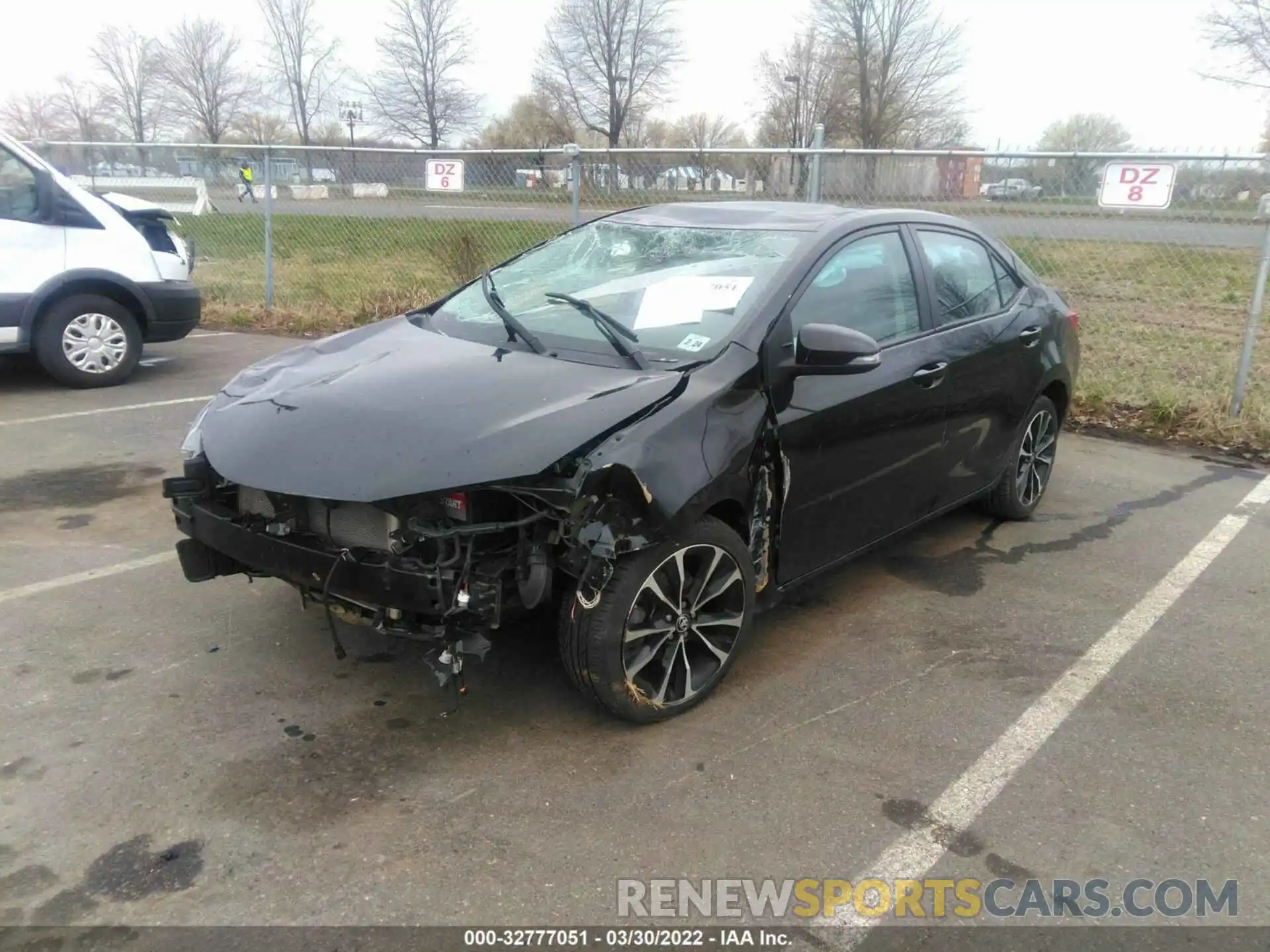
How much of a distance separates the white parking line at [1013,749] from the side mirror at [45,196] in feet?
24.6

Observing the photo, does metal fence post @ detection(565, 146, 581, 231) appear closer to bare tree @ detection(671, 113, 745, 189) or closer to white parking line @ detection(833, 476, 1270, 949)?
white parking line @ detection(833, 476, 1270, 949)

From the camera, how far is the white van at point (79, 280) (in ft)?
23.0

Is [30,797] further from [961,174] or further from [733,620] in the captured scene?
[961,174]

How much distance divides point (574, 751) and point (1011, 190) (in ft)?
20.3

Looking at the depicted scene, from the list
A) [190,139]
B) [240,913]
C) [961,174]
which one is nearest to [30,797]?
[240,913]

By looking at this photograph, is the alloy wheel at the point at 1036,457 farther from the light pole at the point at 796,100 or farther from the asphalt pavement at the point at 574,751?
the light pole at the point at 796,100

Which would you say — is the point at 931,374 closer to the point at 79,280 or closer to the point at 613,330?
the point at 613,330

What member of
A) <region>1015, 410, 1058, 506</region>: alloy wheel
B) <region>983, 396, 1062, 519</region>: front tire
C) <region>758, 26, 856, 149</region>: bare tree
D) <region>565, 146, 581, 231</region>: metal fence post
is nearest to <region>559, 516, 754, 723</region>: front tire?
<region>983, 396, 1062, 519</region>: front tire

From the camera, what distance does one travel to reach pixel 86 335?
7.39m

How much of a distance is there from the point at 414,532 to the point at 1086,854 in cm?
206

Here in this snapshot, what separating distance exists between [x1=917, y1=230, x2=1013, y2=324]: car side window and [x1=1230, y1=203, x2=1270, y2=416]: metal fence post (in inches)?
112

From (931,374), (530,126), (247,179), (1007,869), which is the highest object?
(530,126)

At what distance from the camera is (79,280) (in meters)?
7.29

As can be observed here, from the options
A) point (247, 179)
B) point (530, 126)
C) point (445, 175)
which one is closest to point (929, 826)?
point (445, 175)
